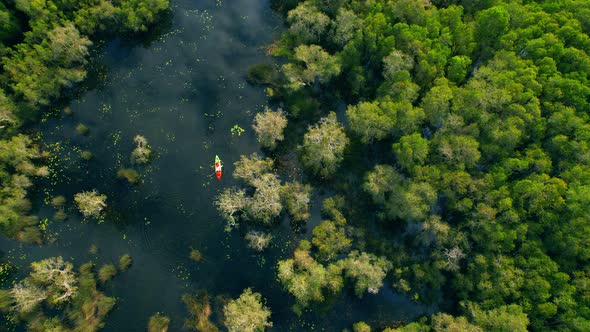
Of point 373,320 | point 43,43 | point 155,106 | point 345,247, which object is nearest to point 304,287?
point 345,247

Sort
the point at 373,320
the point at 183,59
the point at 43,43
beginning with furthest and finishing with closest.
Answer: the point at 183,59 < the point at 43,43 < the point at 373,320

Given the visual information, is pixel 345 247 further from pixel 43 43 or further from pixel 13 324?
pixel 43 43

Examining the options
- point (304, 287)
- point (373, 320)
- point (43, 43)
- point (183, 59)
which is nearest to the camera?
point (304, 287)

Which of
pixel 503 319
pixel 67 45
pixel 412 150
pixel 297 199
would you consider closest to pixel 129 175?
pixel 67 45

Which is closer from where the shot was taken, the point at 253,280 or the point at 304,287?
the point at 304,287

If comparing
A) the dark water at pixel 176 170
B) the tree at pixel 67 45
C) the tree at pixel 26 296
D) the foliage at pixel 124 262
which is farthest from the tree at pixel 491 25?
the tree at pixel 26 296

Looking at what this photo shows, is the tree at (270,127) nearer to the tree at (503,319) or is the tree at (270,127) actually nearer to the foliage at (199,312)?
the foliage at (199,312)

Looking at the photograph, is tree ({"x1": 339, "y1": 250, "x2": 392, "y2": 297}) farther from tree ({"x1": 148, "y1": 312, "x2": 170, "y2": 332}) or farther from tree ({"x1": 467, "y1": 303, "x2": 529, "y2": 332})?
tree ({"x1": 148, "y1": 312, "x2": 170, "y2": 332})
